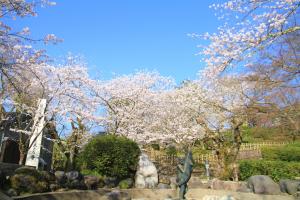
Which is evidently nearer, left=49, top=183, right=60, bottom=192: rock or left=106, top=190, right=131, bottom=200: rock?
left=49, top=183, right=60, bottom=192: rock

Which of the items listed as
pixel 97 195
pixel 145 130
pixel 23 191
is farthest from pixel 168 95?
pixel 23 191

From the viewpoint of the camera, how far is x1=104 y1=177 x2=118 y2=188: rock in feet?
34.6

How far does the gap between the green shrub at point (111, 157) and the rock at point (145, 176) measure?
32cm

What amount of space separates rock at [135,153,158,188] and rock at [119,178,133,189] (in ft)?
0.90

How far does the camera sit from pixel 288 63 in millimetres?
10961

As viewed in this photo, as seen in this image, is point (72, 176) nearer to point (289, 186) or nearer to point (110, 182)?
point (110, 182)

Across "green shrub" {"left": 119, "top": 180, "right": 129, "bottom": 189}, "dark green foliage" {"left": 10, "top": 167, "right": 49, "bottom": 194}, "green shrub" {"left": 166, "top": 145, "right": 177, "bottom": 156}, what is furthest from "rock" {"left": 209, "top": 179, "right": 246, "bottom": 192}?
"dark green foliage" {"left": 10, "top": 167, "right": 49, "bottom": 194}

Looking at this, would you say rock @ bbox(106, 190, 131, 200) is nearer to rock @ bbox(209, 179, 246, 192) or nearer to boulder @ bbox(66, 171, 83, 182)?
boulder @ bbox(66, 171, 83, 182)

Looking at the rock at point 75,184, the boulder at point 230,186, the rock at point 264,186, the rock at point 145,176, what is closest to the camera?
the rock at point 75,184

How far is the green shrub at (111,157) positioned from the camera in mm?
11227

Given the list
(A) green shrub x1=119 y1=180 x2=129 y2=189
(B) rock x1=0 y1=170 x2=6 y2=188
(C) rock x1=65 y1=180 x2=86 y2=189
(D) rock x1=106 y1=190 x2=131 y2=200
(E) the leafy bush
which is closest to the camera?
(B) rock x1=0 y1=170 x2=6 y2=188

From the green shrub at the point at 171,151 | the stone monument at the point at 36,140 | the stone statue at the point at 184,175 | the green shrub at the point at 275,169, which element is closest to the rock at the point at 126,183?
the stone monument at the point at 36,140

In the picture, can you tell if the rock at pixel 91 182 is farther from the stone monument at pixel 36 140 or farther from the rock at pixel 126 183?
the stone monument at pixel 36 140

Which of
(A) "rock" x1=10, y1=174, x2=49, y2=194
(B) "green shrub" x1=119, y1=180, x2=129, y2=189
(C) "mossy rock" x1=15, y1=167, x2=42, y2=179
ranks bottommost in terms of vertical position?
(B) "green shrub" x1=119, y1=180, x2=129, y2=189
